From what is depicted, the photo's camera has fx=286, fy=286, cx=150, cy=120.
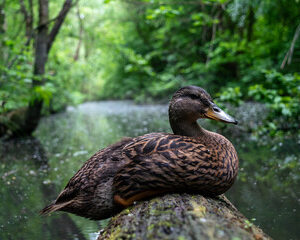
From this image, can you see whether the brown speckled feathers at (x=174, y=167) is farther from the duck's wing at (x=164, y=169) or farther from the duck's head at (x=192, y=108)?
the duck's head at (x=192, y=108)

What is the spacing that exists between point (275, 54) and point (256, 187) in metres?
7.07

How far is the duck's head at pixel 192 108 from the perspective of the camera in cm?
262

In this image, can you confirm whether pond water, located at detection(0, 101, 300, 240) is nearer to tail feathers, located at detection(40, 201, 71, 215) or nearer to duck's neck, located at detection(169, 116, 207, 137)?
tail feathers, located at detection(40, 201, 71, 215)

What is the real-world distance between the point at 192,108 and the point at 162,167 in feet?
2.29

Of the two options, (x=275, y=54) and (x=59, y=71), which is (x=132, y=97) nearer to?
(x=59, y=71)

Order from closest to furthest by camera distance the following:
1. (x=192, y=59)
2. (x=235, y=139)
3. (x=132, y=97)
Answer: (x=235, y=139)
(x=192, y=59)
(x=132, y=97)

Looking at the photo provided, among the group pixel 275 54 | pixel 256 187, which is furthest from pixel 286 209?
pixel 275 54

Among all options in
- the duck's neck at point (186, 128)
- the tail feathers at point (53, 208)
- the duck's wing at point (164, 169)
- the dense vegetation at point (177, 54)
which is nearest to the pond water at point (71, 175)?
the tail feathers at point (53, 208)

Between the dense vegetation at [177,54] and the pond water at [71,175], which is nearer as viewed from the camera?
the pond water at [71,175]

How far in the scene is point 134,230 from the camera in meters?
1.80

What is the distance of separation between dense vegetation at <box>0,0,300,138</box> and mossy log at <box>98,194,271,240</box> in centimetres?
236

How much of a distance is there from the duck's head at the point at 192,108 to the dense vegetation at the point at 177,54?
149cm

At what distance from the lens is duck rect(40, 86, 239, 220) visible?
2215 mm

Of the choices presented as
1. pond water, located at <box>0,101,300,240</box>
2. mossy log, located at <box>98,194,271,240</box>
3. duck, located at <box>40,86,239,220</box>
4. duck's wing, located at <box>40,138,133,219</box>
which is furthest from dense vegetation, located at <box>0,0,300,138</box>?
duck's wing, located at <box>40,138,133,219</box>
